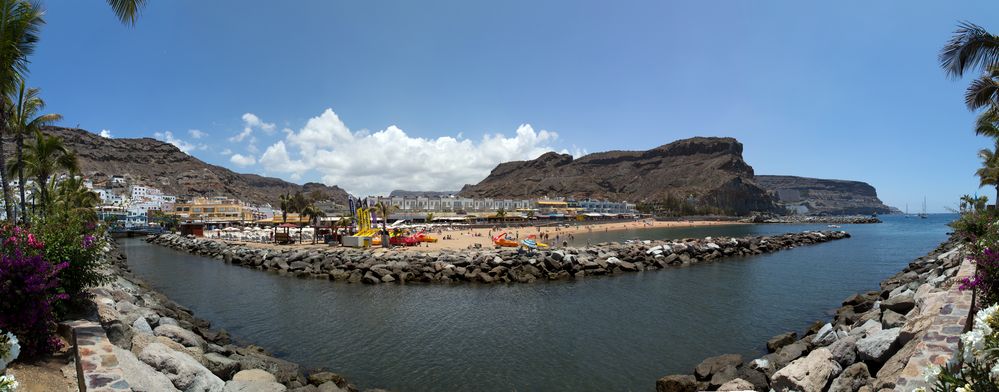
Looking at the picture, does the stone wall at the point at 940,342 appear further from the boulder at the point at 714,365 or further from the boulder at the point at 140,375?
the boulder at the point at 140,375

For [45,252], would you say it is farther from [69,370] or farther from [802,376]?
[802,376]

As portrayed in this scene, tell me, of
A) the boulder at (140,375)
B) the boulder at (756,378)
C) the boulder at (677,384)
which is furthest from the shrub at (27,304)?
the boulder at (756,378)

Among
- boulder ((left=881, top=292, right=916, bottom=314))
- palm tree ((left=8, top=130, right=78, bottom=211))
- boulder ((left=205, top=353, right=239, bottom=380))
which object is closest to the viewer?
boulder ((left=205, top=353, right=239, bottom=380))

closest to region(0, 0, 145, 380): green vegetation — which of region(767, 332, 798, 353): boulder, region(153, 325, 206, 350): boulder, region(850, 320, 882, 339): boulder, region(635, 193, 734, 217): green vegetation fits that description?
region(153, 325, 206, 350): boulder

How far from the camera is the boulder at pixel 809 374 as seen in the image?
347 inches

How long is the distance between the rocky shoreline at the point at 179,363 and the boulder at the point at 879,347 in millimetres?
11858

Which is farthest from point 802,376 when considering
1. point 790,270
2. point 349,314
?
point 790,270

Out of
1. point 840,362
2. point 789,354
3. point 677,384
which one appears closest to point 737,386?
point 677,384

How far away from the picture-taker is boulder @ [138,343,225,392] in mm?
8180

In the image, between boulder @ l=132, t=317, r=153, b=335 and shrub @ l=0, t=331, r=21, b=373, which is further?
boulder @ l=132, t=317, r=153, b=335

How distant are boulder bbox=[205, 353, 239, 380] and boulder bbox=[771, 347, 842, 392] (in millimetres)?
12441

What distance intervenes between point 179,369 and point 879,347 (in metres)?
14.2

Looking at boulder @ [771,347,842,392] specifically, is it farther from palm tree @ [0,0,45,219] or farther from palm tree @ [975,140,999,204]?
palm tree @ [975,140,999,204]

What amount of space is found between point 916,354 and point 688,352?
7.96 m
